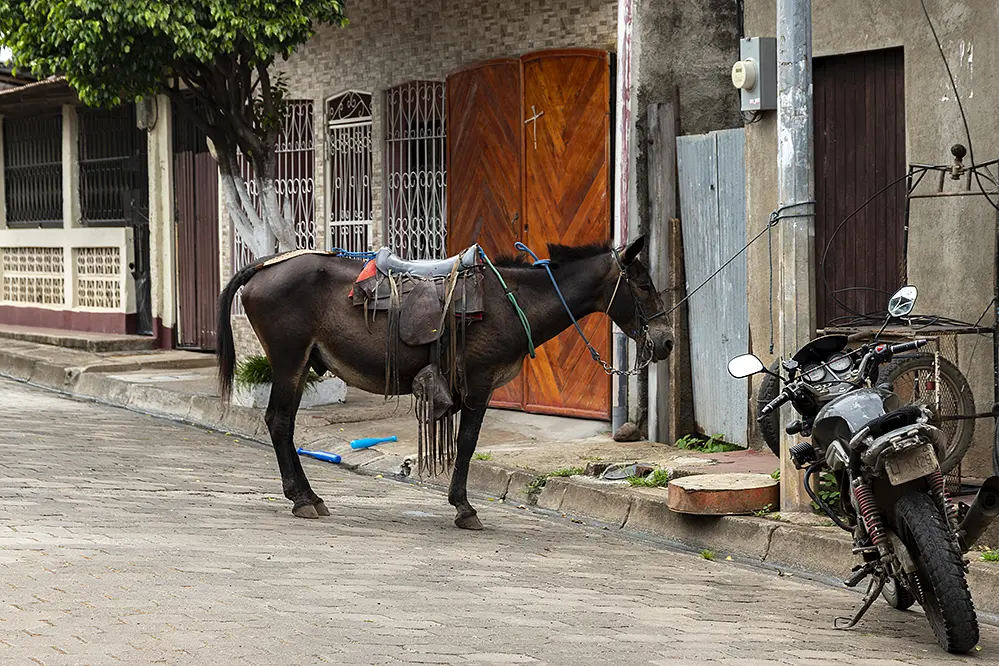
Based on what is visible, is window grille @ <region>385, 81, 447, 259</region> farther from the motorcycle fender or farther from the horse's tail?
the motorcycle fender

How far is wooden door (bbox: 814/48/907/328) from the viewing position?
9.53 metres

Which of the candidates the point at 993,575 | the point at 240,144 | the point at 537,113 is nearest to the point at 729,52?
the point at 537,113

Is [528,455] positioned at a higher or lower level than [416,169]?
lower

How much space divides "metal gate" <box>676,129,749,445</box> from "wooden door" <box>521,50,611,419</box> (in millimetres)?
1225

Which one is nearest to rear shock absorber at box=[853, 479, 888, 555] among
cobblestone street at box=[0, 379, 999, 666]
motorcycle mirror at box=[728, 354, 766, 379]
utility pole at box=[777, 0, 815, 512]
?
cobblestone street at box=[0, 379, 999, 666]

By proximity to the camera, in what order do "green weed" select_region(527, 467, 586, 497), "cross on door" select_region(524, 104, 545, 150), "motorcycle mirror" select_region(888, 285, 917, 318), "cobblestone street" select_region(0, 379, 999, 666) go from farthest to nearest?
"cross on door" select_region(524, 104, 545, 150) < "green weed" select_region(527, 467, 586, 497) < "motorcycle mirror" select_region(888, 285, 917, 318) < "cobblestone street" select_region(0, 379, 999, 666)

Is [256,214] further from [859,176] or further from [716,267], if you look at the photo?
[859,176]

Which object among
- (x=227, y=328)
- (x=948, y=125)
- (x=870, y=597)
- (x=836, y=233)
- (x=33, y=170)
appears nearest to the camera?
(x=870, y=597)

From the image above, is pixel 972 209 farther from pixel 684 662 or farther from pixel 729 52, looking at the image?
pixel 684 662

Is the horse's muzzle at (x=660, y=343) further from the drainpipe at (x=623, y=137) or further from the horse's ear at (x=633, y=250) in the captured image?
the drainpipe at (x=623, y=137)

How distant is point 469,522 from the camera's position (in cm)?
887

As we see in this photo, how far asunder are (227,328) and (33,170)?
568 inches

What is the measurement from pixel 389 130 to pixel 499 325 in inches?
248

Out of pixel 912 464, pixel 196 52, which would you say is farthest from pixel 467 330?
pixel 196 52
